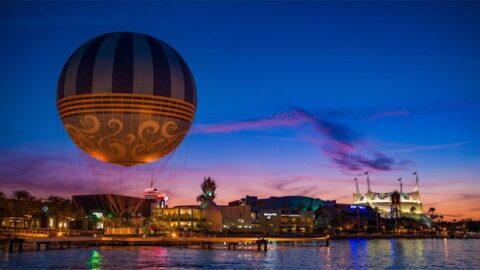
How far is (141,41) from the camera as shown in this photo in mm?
26406

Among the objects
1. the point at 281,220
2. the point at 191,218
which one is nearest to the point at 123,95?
the point at 191,218

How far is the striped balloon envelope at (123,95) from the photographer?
82.9 ft

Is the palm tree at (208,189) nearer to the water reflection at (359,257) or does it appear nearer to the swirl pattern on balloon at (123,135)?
the water reflection at (359,257)

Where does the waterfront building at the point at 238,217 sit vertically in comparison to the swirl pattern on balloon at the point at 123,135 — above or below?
below

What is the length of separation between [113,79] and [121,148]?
3.87 metres

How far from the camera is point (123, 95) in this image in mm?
25312

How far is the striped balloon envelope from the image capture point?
25.3m

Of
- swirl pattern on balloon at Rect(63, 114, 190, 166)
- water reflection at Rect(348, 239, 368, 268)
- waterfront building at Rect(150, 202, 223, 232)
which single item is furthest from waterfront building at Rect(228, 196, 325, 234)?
swirl pattern on balloon at Rect(63, 114, 190, 166)

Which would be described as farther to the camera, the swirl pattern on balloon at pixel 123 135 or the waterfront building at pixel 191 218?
the waterfront building at pixel 191 218

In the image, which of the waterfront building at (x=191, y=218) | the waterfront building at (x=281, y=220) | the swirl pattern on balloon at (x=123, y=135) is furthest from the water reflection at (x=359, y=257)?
the waterfront building at (x=281, y=220)

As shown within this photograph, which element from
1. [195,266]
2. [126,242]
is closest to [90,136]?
[195,266]

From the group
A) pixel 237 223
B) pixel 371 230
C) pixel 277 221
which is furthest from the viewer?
pixel 371 230

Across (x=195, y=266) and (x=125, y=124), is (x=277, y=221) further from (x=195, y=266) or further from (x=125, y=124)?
(x=125, y=124)

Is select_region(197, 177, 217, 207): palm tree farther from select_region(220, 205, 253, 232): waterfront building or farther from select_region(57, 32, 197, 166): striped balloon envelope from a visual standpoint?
select_region(57, 32, 197, 166): striped balloon envelope
